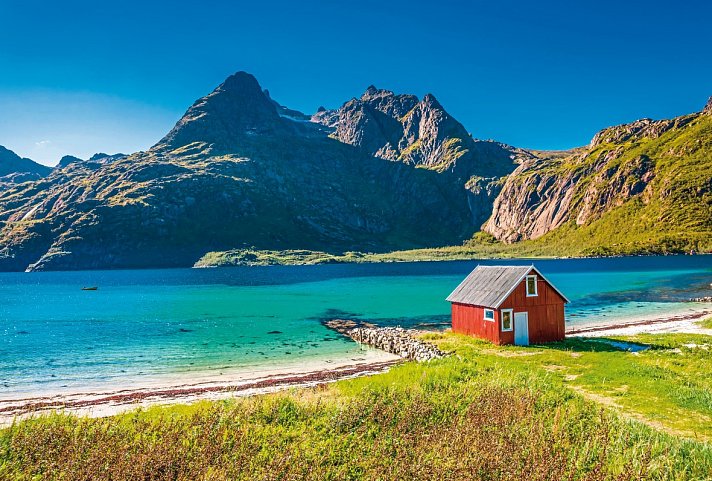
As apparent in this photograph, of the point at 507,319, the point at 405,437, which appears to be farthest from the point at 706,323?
the point at 405,437

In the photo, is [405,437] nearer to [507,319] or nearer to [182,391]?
[182,391]

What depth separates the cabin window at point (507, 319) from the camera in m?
39.1

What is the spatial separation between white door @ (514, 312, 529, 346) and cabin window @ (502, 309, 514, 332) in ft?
1.80

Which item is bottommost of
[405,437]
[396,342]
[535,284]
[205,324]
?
[205,324]

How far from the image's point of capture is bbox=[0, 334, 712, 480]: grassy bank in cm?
1108

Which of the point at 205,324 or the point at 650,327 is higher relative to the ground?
the point at 650,327

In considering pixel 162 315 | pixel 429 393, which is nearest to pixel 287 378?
pixel 429 393

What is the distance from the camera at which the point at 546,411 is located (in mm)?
16219

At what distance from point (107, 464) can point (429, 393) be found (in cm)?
1259

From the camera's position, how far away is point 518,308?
39.5 m

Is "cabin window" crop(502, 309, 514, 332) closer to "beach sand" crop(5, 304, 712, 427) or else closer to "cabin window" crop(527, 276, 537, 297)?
"cabin window" crop(527, 276, 537, 297)

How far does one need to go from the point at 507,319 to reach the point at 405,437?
28.4 meters

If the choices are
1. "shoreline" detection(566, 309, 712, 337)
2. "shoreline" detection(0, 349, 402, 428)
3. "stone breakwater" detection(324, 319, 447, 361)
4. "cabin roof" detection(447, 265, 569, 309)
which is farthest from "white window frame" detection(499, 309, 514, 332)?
"shoreline" detection(566, 309, 712, 337)

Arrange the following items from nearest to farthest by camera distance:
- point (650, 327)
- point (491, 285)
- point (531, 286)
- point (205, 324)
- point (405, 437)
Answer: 1. point (405, 437)
2. point (531, 286)
3. point (491, 285)
4. point (650, 327)
5. point (205, 324)
